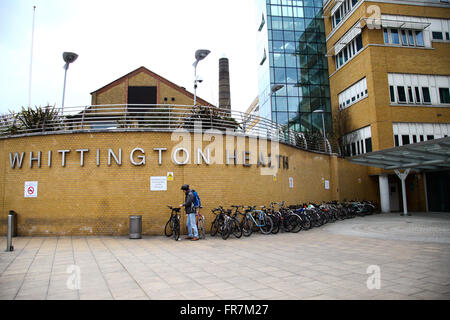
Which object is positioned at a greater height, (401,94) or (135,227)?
(401,94)

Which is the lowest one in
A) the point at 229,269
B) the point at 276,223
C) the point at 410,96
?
the point at 229,269

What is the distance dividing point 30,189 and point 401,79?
90.0 feet

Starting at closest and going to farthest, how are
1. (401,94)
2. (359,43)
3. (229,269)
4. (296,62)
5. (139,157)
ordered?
(229,269) < (139,157) < (401,94) < (359,43) < (296,62)

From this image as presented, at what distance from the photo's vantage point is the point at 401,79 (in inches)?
1028

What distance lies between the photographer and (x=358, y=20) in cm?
2745

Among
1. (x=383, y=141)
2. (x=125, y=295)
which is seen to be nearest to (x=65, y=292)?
(x=125, y=295)

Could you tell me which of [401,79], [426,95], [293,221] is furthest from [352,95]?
[293,221]

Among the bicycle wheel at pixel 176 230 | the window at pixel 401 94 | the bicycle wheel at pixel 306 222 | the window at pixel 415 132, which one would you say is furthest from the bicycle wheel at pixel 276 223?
the window at pixel 401 94

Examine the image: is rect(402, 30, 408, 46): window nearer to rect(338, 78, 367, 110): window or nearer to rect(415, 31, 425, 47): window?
rect(415, 31, 425, 47): window

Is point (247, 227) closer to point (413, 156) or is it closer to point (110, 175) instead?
point (110, 175)

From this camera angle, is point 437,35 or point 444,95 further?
point 437,35

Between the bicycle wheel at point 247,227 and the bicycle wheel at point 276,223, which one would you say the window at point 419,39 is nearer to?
the bicycle wheel at point 276,223

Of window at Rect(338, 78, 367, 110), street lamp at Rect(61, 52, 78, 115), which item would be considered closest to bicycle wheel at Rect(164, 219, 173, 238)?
street lamp at Rect(61, 52, 78, 115)
